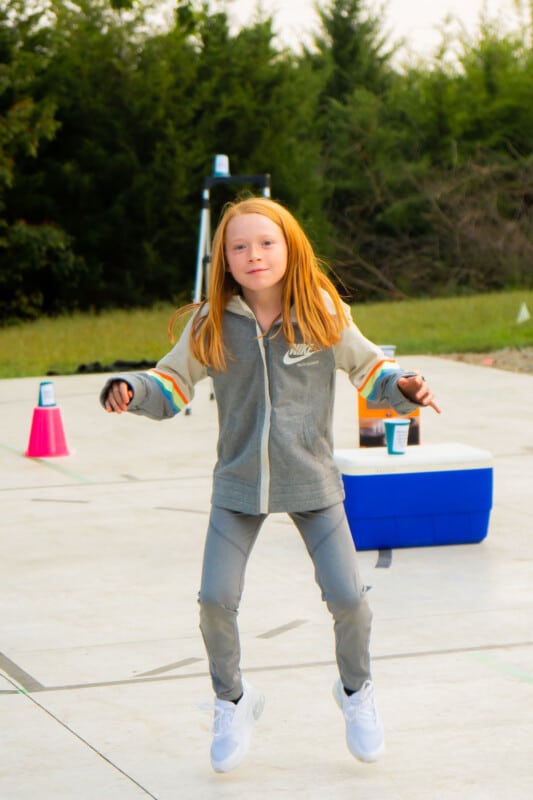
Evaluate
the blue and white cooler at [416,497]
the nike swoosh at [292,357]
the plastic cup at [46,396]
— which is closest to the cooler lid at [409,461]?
the blue and white cooler at [416,497]

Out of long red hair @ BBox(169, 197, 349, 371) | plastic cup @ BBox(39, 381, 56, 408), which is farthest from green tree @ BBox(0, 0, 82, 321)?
long red hair @ BBox(169, 197, 349, 371)

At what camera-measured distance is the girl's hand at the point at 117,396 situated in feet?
12.2

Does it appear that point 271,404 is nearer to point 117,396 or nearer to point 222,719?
point 117,396

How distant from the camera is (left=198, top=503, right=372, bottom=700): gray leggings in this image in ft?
12.3

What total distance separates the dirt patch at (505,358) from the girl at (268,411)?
1093 cm

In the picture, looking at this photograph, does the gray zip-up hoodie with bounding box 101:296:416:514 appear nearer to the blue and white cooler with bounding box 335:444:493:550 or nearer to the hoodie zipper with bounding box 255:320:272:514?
the hoodie zipper with bounding box 255:320:272:514

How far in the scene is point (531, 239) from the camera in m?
32.5

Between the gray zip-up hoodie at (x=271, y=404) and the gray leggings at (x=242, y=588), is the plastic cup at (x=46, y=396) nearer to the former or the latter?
the gray zip-up hoodie at (x=271, y=404)

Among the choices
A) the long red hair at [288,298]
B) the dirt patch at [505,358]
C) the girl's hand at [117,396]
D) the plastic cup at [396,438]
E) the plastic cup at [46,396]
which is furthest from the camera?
the dirt patch at [505,358]

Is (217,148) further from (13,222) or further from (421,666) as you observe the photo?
(421,666)

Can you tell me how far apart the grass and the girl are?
11.3 metres

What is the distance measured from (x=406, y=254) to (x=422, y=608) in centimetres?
2988

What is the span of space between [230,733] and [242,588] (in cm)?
41

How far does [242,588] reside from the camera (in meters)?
3.81
